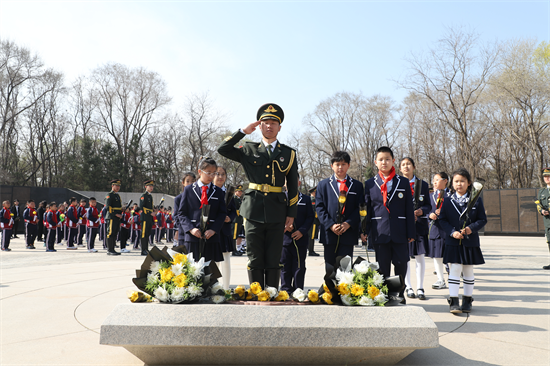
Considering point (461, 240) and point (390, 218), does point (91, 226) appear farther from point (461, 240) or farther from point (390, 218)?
point (461, 240)

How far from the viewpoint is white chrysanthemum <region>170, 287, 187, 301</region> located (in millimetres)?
2986

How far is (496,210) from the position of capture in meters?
22.0

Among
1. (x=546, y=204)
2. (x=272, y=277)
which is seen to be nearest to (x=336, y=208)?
(x=272, y=277)

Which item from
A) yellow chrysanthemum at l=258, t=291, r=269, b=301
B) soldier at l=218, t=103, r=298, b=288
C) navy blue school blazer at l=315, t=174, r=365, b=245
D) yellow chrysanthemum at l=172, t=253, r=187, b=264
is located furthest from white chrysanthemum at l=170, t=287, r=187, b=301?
navy blue school blazer at l=315, t=174, r=365, b=245

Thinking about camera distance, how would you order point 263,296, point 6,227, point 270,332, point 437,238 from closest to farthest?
point 270,332 < point 263,296 < point 437,238 < point 6,227

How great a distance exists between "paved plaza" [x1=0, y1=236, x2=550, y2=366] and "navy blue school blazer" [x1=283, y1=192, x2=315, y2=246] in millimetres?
1446

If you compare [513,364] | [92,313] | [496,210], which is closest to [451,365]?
[513,364]

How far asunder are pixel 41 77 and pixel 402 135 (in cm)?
3553

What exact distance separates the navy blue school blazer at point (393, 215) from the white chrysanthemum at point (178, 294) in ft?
8.20

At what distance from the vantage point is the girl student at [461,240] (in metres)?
4.74

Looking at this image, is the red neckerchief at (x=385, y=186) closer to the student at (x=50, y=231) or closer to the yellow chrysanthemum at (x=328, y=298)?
the yellow chrysanthemum at (x=328, y=298)

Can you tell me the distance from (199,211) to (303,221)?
1543 millimetres

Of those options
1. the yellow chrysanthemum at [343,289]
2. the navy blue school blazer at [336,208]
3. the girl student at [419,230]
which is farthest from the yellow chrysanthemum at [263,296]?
the girl student at [419,230]

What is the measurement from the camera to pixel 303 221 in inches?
225
